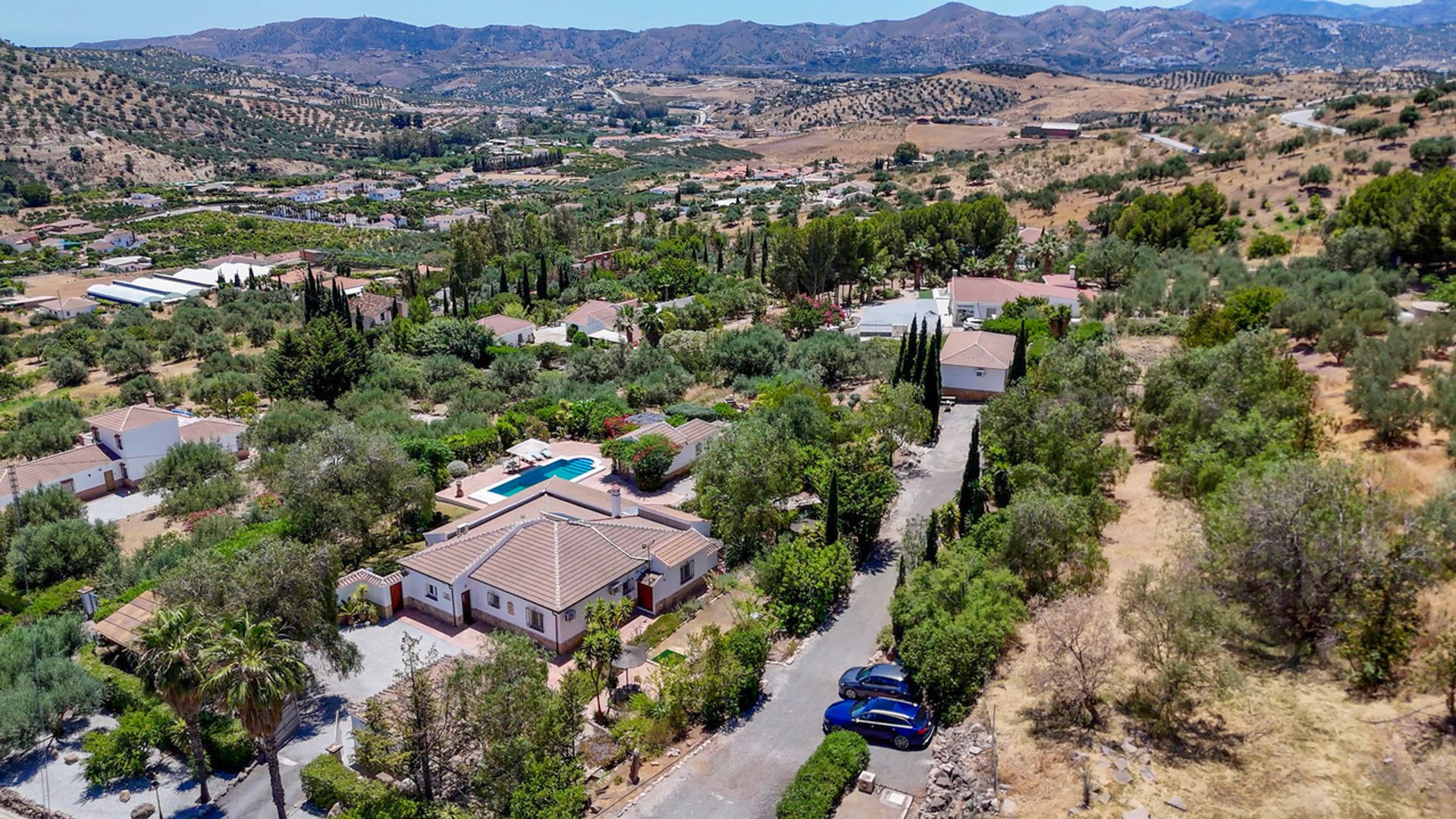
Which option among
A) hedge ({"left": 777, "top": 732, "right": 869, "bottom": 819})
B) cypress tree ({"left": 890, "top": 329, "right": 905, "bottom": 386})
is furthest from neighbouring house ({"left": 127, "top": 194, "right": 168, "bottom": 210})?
hedge ({"left": 777, "top": 732, "right": 869, "bottom": 819})

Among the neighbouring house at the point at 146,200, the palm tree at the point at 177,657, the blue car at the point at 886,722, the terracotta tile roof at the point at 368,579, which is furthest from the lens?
the neighbouring house at the point at 146,200

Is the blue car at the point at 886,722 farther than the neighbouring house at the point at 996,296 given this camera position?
No

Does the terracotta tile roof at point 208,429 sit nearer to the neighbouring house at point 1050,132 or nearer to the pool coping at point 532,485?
the pool coping at point 532,485

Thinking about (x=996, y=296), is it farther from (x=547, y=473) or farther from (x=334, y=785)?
(x=334, y=785)

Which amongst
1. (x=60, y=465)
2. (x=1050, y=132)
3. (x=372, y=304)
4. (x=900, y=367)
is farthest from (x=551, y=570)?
(x=1050, y=132)

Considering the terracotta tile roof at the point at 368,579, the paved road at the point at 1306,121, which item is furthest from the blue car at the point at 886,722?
the paved road at the point at 1306,121

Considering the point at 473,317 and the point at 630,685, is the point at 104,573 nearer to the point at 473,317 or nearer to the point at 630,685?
the point at 630,685

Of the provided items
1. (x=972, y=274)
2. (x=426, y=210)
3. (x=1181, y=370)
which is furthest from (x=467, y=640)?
(x=426, y=210)
